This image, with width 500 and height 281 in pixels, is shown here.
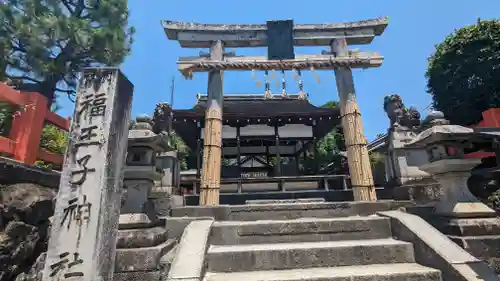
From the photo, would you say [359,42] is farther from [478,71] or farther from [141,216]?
[478,71]

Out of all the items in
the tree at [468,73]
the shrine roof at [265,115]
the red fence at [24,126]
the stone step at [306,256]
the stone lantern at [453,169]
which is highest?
the tree at [468,73]

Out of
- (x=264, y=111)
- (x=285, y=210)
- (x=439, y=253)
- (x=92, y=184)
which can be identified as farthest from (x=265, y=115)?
(x=92, y=184)

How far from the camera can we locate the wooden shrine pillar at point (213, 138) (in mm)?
6211

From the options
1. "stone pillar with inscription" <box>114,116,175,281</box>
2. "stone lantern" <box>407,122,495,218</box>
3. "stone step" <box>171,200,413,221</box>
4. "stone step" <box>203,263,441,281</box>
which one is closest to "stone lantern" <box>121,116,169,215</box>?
"stone pillar with inscription" <box>114,116,175,281</box>

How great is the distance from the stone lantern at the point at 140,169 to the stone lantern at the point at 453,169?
4426mm

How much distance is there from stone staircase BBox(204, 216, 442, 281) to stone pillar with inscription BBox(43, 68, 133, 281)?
1.26 m

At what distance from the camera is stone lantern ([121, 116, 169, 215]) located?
3850mm

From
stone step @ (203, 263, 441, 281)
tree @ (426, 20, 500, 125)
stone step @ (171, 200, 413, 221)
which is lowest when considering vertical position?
stone step @ (203, 263, 441, 281)

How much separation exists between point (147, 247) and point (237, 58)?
5594 mm

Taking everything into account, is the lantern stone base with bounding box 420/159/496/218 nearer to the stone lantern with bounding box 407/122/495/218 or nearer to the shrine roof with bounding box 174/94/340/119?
the stone lantern with bounding box 407/122/495/218

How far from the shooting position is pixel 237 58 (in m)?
7.37

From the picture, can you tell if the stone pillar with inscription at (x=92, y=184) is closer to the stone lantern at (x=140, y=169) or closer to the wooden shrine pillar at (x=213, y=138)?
the stone lantern at (x=140, y=169)

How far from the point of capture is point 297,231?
404cm

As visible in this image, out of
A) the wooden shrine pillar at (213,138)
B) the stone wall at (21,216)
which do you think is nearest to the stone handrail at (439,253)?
the wooden shrine pillar at (213,138)
